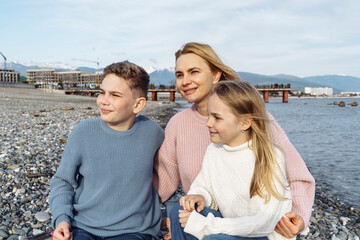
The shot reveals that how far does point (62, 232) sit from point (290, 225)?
151cm

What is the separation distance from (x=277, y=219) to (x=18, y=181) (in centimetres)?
362

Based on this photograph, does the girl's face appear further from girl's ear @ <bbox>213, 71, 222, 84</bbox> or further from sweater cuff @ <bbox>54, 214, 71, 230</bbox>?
sweater cuff @ <bbox>54, 214, 71, 230</bbox>

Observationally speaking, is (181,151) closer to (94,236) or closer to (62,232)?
(94,236)

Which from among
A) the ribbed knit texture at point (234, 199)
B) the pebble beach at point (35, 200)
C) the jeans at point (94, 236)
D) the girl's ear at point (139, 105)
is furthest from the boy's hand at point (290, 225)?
the girl's ear at point (139, 105)

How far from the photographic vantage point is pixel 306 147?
11391mm

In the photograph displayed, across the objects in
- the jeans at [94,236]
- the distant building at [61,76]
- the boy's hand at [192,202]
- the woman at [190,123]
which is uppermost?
the distant building at [61,76]

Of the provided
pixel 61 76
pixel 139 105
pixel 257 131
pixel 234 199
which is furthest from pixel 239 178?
pixel 61 76

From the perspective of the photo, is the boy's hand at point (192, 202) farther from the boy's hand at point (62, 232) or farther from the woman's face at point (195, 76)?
the woman's face at point (195, 76)

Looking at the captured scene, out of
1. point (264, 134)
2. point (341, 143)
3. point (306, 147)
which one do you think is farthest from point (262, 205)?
point (341, 143)

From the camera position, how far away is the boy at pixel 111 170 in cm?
224

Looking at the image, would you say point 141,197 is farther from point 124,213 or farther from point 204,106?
point 204,106

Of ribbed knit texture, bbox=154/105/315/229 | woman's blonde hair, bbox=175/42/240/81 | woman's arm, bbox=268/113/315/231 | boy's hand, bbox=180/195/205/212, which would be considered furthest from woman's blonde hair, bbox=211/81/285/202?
ribbed knit texture, bbox=154/105/315/229

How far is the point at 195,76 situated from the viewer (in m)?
2.63

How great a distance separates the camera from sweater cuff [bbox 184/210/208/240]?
1.82 m
